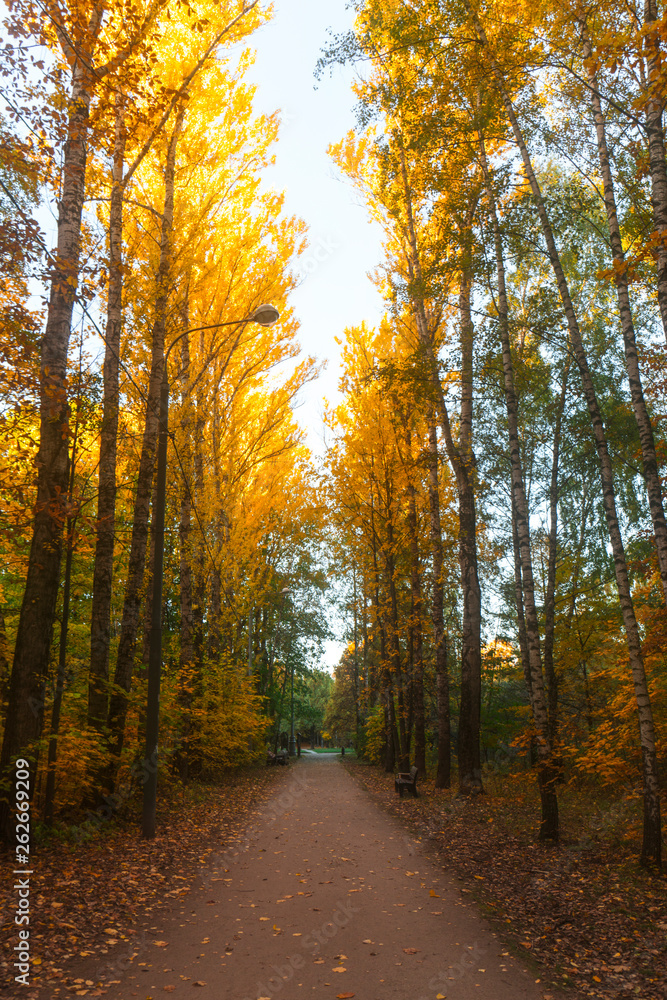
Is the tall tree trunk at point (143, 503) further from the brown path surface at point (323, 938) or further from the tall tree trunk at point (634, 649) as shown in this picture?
the tall tree trunk at point (634, 649)

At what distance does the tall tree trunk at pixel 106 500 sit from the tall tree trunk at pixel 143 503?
25 cm

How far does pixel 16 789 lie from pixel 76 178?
7.18 m

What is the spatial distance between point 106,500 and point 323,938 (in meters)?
6.87

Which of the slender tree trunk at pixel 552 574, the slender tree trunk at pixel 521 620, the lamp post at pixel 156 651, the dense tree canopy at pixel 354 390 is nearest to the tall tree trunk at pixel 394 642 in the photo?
the dense tree canopy at pixel 354 390

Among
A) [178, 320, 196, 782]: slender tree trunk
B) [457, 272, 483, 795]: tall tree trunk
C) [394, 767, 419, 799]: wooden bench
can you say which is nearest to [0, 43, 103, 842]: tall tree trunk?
[178, 320, 196, 782]: slender tree trunk

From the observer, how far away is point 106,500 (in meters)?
9.44

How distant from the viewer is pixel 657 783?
6562 mm

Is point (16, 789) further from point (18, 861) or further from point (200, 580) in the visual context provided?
point (200, 580)

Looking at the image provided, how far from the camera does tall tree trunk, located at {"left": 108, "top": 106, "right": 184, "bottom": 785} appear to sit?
29.9ft

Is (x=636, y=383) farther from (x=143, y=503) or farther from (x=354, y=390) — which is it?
(x=354, y=390)

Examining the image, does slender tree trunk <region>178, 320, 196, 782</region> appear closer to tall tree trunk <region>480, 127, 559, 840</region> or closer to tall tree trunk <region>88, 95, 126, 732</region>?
tall tree trunk <region>88, 95, 126, 732</region>

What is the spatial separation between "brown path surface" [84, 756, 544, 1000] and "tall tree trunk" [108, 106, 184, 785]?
2.75 metres

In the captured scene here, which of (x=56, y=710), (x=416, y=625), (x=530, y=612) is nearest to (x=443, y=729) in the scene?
(x=416, y=625)

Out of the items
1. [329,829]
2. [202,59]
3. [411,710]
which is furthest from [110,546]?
[411,710]
